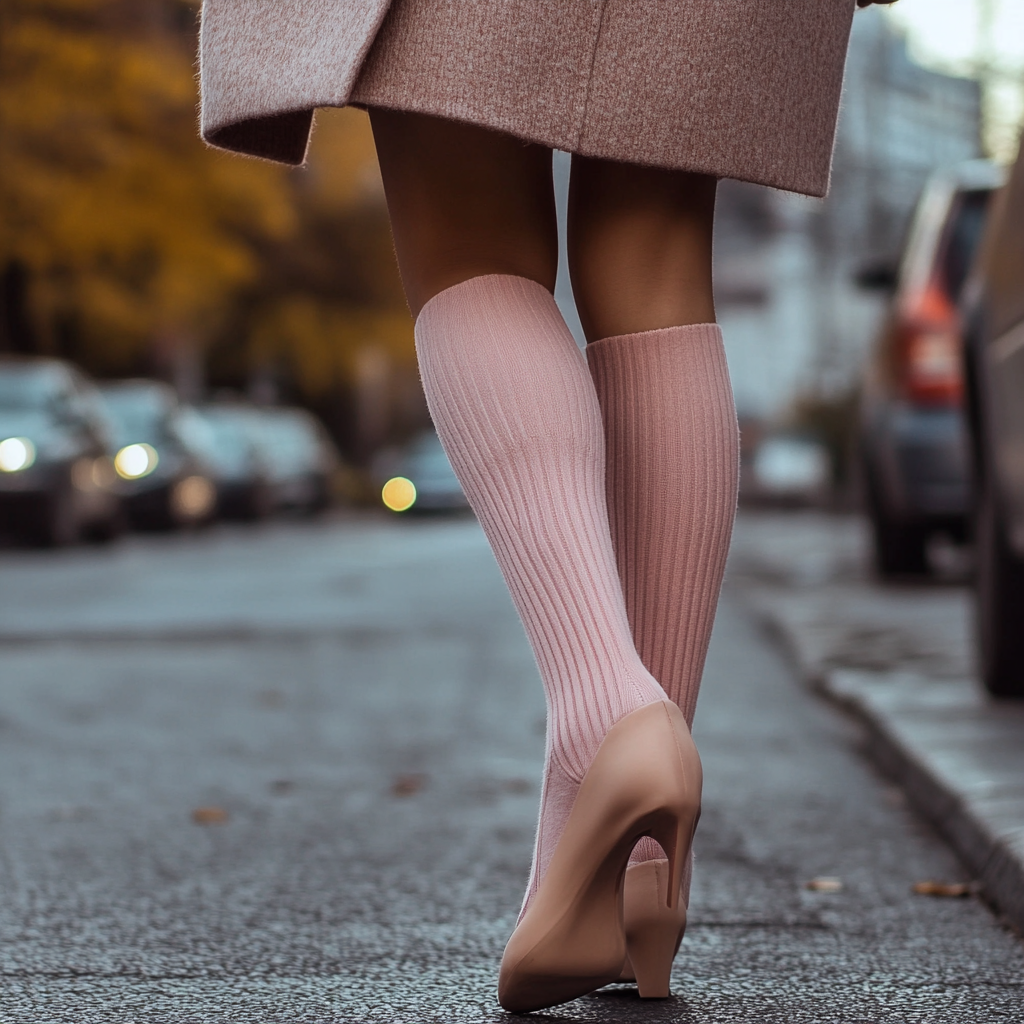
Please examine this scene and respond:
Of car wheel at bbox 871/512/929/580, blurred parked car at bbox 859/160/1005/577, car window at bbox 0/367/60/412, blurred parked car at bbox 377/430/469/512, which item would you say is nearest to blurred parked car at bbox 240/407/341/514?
blurred parked car at bbox 377/430/469/512

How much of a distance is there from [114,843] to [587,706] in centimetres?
131

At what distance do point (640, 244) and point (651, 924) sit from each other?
63cm

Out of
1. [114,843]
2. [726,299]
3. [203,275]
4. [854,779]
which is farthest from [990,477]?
[726,299]

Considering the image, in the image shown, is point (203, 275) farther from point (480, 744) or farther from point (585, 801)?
point (585, 801)

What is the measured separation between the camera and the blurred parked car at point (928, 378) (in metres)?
7.40

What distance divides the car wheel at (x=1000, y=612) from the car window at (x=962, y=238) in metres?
3.63

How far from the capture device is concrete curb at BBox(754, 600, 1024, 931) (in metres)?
2.48

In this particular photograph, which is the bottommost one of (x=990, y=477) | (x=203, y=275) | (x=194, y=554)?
(x=194, y=554)

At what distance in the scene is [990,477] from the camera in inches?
153

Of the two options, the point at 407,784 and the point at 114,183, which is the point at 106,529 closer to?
the point at 114,183

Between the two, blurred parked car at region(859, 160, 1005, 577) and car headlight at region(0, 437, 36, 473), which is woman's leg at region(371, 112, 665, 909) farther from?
car headlight at region(0, 437, 36, 473)

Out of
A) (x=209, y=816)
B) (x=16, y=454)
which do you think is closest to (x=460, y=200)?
(x=209, y=816)

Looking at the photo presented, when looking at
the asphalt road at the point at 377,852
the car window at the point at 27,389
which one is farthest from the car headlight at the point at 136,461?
the asphalt road at the point at 377,852

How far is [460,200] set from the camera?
5.87ft
